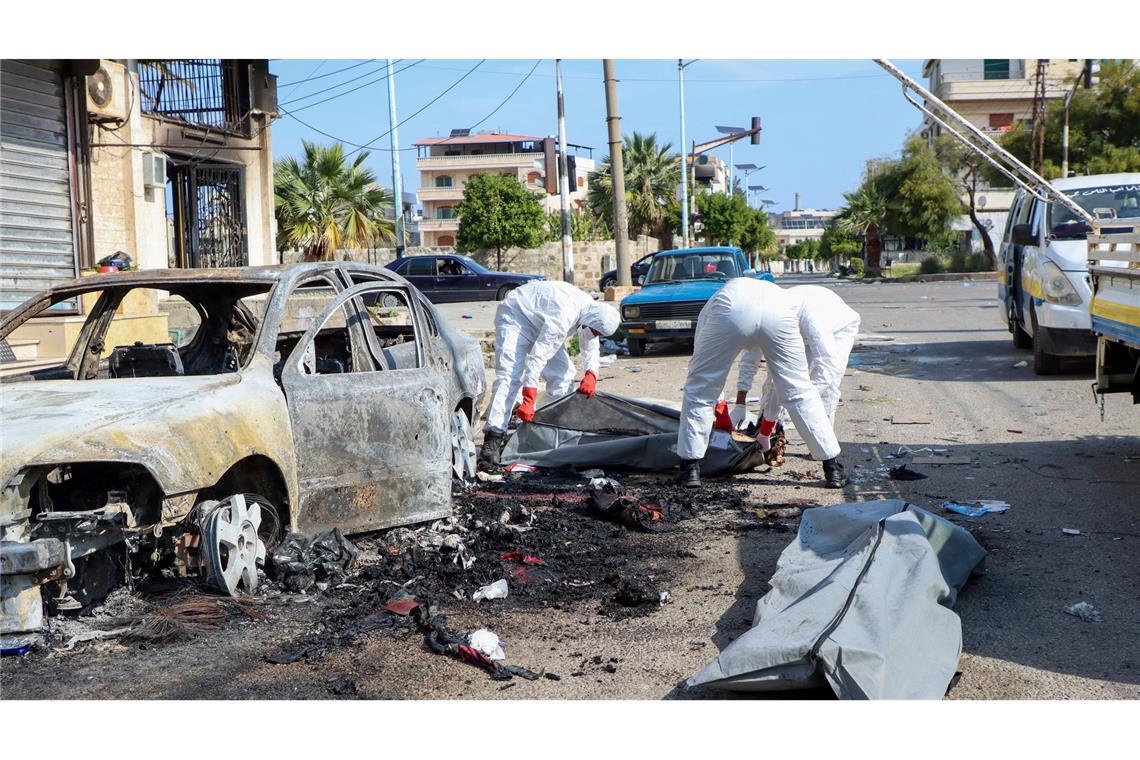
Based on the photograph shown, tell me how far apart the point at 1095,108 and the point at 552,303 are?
44236 millimetres

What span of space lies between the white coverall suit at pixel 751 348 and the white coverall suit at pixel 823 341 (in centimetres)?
24

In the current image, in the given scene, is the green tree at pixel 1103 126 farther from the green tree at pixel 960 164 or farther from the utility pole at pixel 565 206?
the utility pole at pixel 565 206

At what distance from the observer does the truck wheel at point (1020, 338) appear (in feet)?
47.3

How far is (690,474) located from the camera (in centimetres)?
726

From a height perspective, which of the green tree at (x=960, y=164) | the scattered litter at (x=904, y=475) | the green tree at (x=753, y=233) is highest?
the green tree at (x=960, y=164)

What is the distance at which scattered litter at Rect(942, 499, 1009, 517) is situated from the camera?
629cm

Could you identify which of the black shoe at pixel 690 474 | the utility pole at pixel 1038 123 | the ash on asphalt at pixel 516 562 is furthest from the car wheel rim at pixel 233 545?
the utility pole at pixel 1038 123

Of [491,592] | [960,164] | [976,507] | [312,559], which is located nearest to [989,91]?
[960,164]

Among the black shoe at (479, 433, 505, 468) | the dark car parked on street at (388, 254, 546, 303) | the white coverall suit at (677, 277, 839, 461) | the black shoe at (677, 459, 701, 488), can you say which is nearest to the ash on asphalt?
the black shoe at (677, 459, 701, 488)

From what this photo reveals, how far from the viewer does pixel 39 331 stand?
1144cm

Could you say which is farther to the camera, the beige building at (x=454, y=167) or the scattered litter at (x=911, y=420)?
the beige building at (x=454, y=167)

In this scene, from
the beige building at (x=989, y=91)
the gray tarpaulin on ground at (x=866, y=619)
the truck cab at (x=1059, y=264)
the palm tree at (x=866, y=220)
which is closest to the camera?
the gray tarpaulin on ground at (x=866, y=619)

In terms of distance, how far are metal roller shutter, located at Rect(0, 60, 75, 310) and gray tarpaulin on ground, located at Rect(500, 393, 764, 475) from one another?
681cm

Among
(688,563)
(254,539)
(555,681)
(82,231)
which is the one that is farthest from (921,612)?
(82,231)
